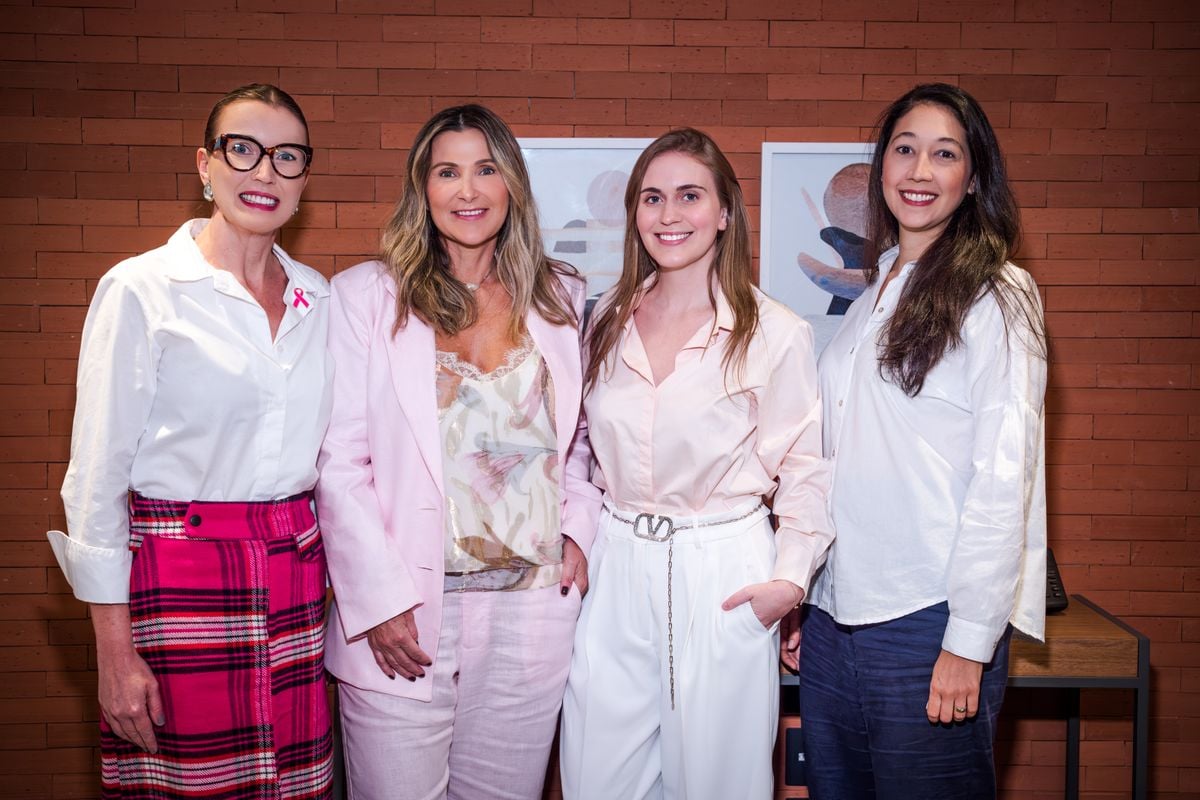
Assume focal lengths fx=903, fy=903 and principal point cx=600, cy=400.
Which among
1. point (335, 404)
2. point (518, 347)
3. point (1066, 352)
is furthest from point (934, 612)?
point (1066, 352)

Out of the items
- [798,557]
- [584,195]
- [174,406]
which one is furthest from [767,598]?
[584,195]

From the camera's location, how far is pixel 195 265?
6.44ft

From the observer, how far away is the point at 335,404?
83.8 inches

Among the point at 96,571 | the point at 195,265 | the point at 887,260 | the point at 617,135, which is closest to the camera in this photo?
the point at 96,571

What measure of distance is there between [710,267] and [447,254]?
691 mm

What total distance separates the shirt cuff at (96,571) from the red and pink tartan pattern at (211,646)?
0.03 metres

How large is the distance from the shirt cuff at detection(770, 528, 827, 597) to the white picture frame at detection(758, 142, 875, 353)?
3.94 feet

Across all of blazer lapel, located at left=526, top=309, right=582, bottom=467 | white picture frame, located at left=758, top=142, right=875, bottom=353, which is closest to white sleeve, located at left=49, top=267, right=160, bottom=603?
blazer lapel, located at left=526, top=309, right=582, bottom=467

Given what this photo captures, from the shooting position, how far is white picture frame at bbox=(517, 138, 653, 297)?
3.10 metres

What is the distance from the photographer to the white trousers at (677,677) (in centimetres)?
212

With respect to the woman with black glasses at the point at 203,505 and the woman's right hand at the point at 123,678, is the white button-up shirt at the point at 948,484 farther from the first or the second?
the woman's right hand at the point at 123,678

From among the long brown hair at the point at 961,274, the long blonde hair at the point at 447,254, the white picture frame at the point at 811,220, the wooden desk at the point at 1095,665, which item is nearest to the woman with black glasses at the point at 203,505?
the long blonde hair at the point at 447,254

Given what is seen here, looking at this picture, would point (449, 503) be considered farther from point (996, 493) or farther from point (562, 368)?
point (996, 493)

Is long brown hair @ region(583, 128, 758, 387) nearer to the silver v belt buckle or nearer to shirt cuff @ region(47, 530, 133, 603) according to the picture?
the silver v belt buckle
